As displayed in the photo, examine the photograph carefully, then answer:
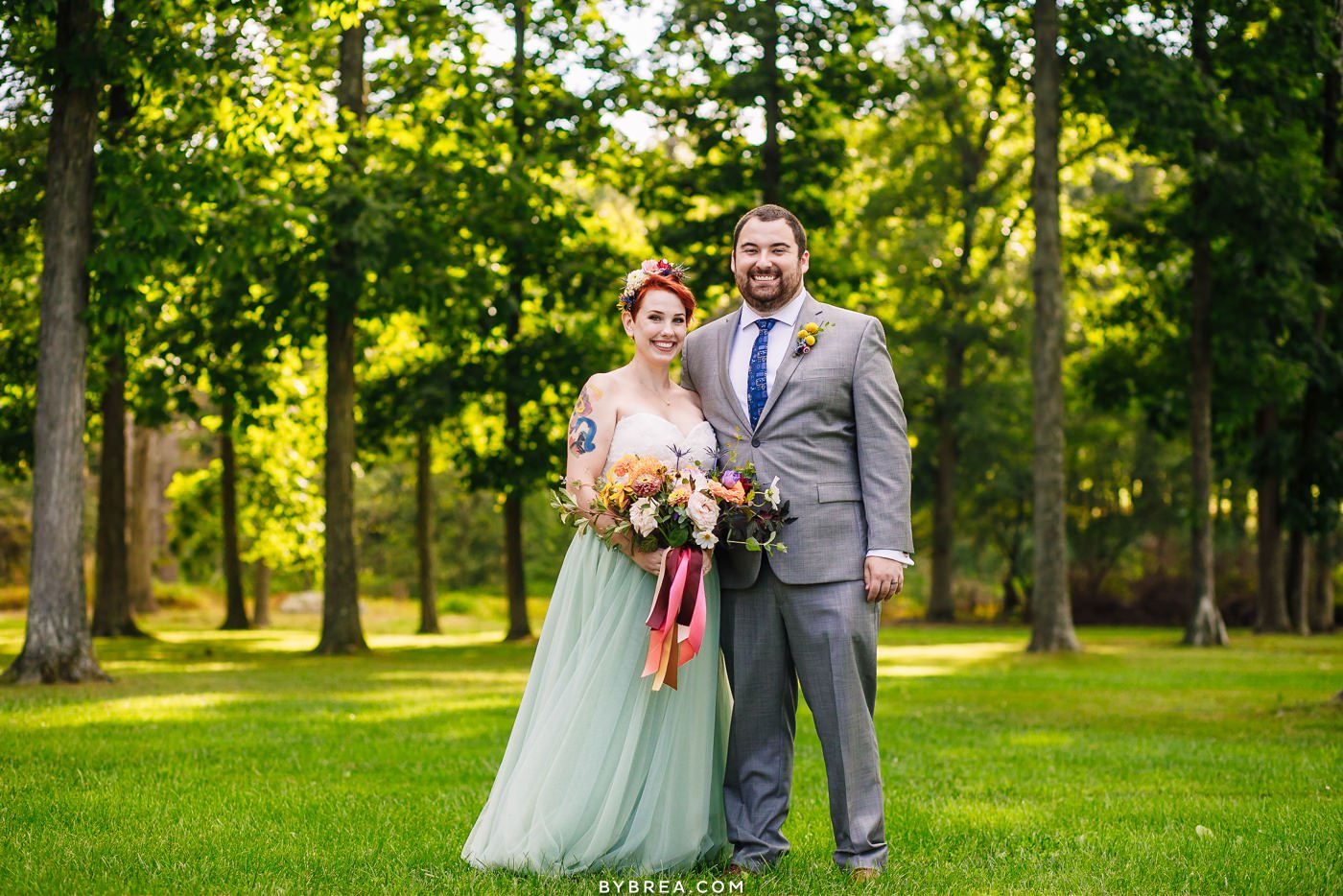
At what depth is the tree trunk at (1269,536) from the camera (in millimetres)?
24172

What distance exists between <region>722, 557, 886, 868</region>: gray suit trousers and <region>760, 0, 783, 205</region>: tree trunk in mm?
14697

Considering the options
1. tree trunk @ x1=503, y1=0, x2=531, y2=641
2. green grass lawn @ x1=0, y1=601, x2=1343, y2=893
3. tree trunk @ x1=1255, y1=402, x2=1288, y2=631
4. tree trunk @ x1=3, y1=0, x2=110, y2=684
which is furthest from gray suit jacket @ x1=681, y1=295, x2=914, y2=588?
tree trunk @ x1=1255, y1=402, x2=1288, y2=631

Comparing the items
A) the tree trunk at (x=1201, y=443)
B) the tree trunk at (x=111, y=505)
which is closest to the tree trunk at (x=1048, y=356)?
the tree trunk at (x=1201, y=443)

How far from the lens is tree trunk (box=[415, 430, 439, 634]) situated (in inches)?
999

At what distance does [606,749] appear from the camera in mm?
5000

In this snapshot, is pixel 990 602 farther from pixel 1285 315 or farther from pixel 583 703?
pixel 583 703

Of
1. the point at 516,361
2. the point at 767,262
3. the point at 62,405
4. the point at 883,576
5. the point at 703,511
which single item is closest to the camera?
the point at 703,511

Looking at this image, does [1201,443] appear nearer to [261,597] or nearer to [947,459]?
[947,459]

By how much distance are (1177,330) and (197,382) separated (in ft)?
61.5

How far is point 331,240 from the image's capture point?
52.7 ft

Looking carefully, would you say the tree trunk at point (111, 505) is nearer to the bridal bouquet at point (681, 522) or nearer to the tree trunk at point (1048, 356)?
the tree trunk at point (1048, 356)

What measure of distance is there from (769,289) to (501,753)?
482cm

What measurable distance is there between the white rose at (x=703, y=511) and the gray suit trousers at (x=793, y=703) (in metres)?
0.45

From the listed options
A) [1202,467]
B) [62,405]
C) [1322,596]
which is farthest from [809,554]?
[1322,596]
